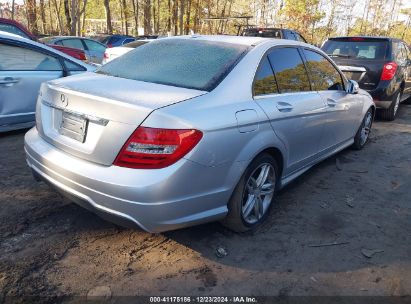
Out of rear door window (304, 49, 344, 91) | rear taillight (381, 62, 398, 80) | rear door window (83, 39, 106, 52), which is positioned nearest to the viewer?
rear door window (304, 49, 344, 91)

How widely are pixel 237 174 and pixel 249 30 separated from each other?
1197cm

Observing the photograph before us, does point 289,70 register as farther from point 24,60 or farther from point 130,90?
point 24,60

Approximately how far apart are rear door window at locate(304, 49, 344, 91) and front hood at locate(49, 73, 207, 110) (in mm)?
1814

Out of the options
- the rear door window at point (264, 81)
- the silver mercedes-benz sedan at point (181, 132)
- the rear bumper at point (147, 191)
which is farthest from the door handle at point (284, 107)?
the rear bumper at point (147, 191)

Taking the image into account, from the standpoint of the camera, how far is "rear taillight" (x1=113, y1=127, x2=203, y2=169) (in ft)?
7.72

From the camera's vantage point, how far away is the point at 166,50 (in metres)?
3.48

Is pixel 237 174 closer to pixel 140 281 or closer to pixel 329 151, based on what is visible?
pixel 140 281

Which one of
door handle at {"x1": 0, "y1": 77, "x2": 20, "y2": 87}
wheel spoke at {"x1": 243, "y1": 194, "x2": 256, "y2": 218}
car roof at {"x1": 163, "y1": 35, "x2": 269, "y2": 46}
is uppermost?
car roof at {"x1": 163, "y1": 35, "x2": 269, "y2": 46}

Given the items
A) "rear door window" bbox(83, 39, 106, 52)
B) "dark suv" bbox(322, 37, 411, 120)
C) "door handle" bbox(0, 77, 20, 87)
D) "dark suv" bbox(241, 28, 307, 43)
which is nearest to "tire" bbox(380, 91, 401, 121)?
"dark suv" bbox(322, 37, 411, 120)

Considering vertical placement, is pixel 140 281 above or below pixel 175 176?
below

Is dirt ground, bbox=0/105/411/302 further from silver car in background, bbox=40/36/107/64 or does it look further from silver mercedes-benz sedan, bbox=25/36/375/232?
silver car in background, bbox=40/36/107/64

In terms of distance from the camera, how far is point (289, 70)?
362cm

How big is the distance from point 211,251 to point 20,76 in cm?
374

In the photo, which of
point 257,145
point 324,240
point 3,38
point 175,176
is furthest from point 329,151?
point 3,38
